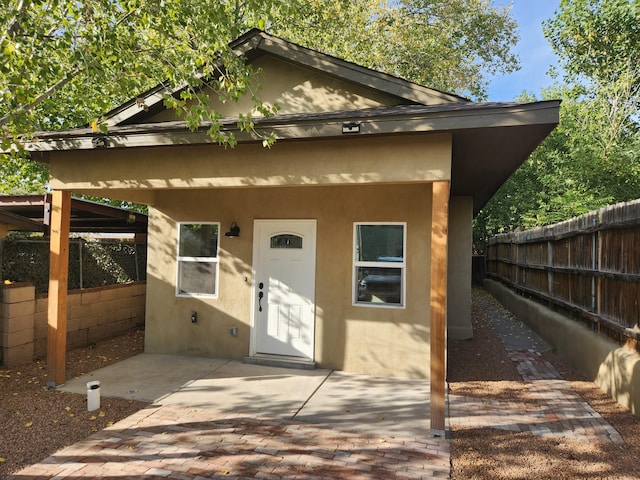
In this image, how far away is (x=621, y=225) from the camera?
5176 millimetres

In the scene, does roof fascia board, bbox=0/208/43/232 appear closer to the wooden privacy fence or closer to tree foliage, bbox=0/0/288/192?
tree foliage, bbox=0/0/288/192

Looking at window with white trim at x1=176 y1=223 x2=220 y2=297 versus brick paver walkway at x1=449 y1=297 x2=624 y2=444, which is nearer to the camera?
brick paver walkway at x1=449 y1=297 x2=624 y2=444

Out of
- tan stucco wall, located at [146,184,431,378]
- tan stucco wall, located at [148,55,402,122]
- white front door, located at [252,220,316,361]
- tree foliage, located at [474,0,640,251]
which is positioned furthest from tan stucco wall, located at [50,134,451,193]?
tree foliage, located at [474,0,640,251]

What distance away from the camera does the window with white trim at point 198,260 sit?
723cm

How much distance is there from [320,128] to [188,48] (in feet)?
11.9

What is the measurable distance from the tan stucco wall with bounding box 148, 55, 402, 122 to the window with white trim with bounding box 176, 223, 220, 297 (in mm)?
1991

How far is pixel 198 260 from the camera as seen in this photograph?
730 centimetres

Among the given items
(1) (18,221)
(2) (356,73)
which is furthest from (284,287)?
(1) (18,221)

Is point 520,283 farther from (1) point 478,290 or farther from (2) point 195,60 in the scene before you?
(2) point 195,60

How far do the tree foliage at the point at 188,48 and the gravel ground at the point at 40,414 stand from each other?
9.94ft

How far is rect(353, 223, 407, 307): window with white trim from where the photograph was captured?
20.6 ft

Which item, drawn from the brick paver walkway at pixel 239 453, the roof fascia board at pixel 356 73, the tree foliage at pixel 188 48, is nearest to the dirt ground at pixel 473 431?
the brick paver walkway at pixel 239 453

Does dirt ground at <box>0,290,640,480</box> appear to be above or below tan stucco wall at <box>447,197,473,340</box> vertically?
below

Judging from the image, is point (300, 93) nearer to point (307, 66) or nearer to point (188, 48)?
point (307, 66)
